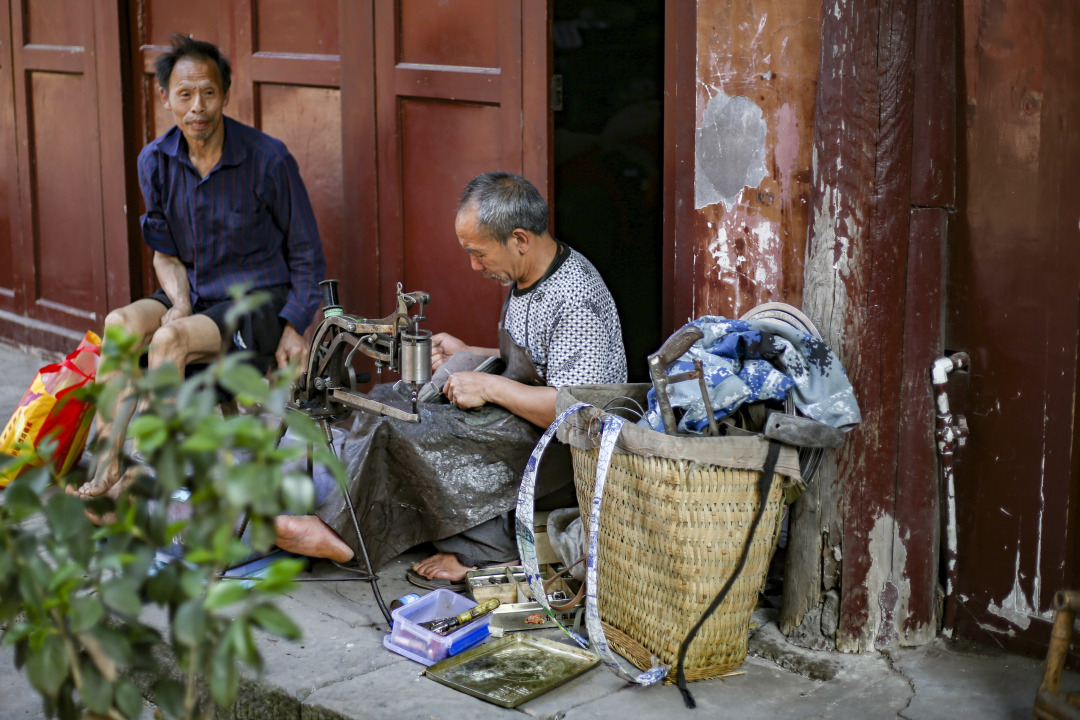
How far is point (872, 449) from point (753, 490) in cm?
37

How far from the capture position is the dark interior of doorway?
178 inches

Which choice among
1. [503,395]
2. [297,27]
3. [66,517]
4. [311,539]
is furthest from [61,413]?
[66,517]

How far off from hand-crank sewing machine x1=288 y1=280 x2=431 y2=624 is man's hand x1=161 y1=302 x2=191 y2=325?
1127 mm

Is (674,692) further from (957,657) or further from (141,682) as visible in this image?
(141,682)

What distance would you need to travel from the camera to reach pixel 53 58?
6.25m

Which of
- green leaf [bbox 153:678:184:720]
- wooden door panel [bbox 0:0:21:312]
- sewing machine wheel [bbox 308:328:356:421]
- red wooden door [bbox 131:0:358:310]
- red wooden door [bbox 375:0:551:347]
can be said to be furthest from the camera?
wooden door panel [bbox 0:0:21:312]

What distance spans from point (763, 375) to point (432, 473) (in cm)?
123

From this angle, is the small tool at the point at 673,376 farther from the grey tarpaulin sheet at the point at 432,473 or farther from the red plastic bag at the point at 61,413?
the red plastic bag at the point at 61,413

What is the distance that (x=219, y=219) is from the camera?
14.6 feet

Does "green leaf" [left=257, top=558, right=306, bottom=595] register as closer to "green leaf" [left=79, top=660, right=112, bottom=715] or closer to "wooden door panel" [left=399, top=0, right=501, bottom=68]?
"green leaf" [left=79, top=660, right=112, bottom=715]

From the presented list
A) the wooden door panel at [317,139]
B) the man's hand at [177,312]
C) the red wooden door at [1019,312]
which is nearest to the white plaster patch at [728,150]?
the red wooden door at [1019,312]

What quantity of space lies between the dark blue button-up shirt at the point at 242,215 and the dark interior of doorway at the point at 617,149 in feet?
3.32

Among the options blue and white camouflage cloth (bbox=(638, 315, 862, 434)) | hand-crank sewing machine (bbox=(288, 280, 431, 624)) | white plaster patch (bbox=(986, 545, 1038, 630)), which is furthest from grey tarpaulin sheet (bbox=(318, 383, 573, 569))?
white plaster patch (bbox=(986, 545, 1038, 630))

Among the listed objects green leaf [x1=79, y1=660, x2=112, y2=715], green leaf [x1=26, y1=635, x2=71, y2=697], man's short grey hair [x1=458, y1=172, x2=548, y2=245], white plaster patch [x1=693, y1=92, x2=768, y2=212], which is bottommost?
green leaf [x1=79, y1=660, x2=112, y2=715]
